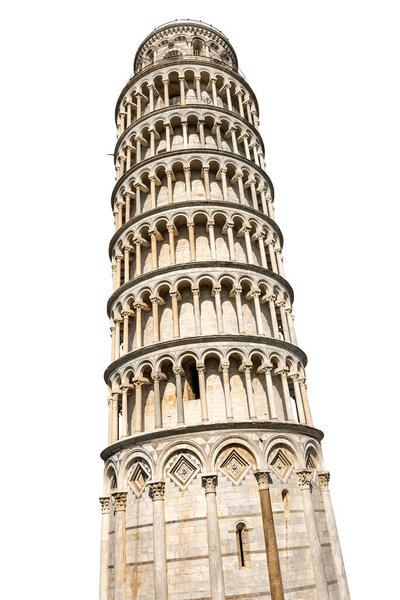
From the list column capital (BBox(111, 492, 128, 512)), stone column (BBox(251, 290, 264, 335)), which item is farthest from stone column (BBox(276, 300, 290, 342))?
column capital (BBox(111, 492, 128, 512))

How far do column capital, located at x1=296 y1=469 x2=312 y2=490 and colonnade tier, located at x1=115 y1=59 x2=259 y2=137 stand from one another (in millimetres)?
20011

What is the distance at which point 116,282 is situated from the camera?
24.7 meters

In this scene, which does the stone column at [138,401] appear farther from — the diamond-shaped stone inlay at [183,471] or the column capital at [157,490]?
the column capital at [157,490]

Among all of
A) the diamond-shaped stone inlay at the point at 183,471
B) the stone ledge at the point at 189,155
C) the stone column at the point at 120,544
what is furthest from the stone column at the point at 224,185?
the stone column at the point at 120,544

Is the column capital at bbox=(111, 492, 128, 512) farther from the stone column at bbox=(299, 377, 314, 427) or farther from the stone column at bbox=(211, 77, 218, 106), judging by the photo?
the stone column at bbox=(211, 77, 218, 106)

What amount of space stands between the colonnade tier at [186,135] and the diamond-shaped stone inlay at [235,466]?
16.1 meters

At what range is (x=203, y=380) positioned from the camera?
19.1 meters

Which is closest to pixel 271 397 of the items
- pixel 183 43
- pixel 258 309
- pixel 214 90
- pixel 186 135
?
pixel 258 309

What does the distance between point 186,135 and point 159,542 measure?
65.7 feet

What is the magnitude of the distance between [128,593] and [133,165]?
21.4 metres

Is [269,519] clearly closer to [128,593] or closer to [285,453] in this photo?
[285,453]

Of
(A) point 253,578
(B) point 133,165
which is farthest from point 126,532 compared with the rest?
(B) point 133,165

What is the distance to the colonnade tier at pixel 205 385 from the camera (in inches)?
755

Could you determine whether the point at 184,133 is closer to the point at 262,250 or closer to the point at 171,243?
the point at 171,243
